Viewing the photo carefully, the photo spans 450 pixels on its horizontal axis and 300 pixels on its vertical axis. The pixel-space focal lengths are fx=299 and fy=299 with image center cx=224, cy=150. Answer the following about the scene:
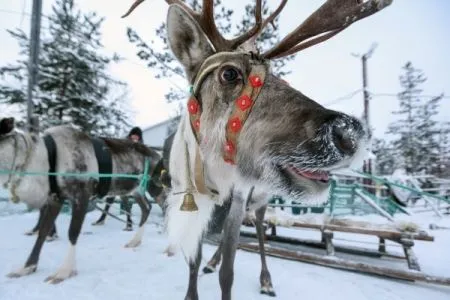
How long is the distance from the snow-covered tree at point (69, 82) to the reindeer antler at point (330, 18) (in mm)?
10117

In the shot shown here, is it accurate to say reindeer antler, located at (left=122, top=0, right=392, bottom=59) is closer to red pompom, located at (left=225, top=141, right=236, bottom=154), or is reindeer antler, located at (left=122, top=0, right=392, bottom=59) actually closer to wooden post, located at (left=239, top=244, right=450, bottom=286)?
red pompom, located at (left=225, top=141, right=236, bottom=154)

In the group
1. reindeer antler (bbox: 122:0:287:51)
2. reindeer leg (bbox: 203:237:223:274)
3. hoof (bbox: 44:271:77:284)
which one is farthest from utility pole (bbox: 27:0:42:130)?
reindeer antler (bbox: 122:0:287:51)

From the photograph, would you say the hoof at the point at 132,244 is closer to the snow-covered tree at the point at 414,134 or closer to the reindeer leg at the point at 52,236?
the reindeer leg at the point at 52,236

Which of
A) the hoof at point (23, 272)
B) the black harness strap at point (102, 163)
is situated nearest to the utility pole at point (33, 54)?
the black harness strap at point (102, 163)

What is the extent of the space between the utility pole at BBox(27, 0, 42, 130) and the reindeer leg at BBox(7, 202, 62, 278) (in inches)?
198

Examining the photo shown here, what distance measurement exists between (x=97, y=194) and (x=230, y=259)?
2.58m

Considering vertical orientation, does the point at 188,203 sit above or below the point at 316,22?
below

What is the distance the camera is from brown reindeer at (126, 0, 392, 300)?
1.25 meters

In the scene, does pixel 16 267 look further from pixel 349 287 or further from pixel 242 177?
pixel 349 287

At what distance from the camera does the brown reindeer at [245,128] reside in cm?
125

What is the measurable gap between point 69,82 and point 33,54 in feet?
9.22

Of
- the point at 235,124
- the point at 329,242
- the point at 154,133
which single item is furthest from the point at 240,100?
the point at 154,133

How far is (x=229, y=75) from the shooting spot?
5.34ft

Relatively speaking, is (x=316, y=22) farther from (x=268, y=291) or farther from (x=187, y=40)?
(x=268, y=291)
